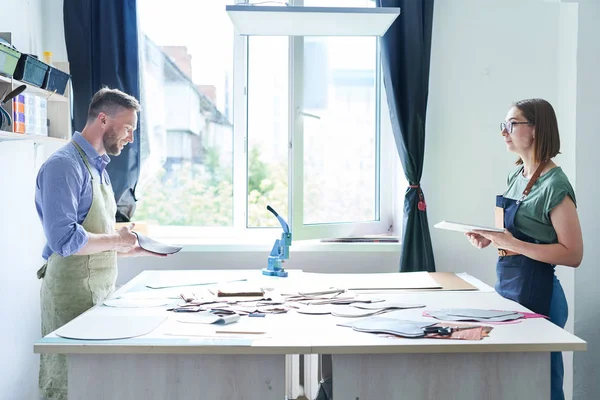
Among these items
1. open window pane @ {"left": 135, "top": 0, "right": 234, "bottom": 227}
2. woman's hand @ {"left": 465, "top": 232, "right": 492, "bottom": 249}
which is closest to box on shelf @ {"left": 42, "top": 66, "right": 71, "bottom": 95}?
open window pane @ {"left": 135, "top": 0, "right": 234, "bottom": 227}

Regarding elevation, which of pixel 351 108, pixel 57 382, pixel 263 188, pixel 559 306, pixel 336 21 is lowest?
pixel 57 382

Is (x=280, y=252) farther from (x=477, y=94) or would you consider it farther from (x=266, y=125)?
(x=477, y=94)

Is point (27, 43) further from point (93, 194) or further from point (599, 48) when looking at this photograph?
point (599, 48)


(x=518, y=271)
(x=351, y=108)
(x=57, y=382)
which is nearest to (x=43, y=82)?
(x=57, y=382)

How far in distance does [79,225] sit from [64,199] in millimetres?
113

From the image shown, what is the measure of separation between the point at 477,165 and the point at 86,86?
7.47 feet

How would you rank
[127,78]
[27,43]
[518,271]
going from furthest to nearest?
[127,78] < [27,43] < [518,271]

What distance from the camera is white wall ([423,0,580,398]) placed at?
3.76 m

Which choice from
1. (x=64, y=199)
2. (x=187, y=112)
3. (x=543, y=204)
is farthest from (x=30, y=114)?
(x=543, y=204)

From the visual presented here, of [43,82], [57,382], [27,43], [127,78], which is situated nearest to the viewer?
[57,382]

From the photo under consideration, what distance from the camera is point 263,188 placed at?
405cm

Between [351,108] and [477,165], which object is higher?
[351,108]

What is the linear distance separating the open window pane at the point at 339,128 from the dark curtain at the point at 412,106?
10.4 inches

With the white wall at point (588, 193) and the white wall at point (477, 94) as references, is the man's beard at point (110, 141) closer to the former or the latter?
the white wall at point (477, 94)
